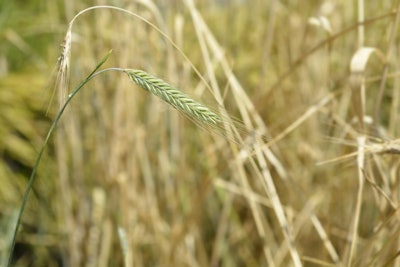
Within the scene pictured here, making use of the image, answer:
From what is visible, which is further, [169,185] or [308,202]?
[169,185]

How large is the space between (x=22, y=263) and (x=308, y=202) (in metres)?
1.22

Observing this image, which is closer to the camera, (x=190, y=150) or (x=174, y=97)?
(x=174, y=97)

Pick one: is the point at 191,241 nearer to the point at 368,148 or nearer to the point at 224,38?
the point at 224,38

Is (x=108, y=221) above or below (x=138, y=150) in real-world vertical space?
below

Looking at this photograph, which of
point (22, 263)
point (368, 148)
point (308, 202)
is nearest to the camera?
point (368, 148)

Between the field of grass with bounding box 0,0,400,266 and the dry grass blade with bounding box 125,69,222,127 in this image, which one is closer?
the dry grass blade with bounding box 125,69,222,127

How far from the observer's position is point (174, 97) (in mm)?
708

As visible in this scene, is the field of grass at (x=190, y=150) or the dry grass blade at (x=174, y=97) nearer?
the dry grass blade at (x=174, y=97)

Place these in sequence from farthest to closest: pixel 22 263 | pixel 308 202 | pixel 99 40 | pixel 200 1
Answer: pixel 22 263, pixel 200 1, pixel 99 40, pixel 308 202

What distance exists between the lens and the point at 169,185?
1823 millimetres

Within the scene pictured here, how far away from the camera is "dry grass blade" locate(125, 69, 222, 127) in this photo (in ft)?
2.28

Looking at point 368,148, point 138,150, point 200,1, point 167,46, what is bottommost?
point 368,148

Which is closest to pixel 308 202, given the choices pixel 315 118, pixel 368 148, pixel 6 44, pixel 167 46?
pixel 315 118

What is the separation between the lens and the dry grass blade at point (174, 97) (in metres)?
0.69
